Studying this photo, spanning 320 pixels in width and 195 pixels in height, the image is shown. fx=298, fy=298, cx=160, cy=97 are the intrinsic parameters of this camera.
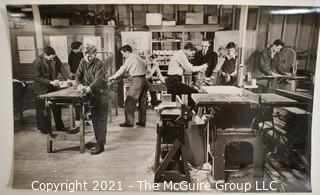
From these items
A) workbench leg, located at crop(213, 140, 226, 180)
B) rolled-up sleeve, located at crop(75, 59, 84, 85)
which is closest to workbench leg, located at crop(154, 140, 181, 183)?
workbench leg, located at crop(213, 140, 226, 180)

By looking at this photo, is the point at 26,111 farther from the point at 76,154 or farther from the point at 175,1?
the point at 175,1

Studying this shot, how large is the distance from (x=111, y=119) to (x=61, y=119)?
21 cm

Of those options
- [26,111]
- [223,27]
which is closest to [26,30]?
[26,111]

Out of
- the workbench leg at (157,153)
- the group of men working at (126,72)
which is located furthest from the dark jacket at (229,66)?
the workbench leg at (157,153)

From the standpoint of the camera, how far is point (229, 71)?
1.21 m

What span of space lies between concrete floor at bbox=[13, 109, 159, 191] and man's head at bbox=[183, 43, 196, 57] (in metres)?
0.28

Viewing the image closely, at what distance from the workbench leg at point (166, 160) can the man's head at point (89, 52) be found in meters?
0.49

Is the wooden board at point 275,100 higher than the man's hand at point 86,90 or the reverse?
the reverse

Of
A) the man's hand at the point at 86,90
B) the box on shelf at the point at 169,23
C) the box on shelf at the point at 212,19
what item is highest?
the box on shelf at the point at 212,19

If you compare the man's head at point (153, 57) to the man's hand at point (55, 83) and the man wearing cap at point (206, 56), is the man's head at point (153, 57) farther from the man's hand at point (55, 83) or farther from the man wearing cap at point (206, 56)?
the man's hand at point (55, 83)

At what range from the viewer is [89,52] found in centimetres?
121

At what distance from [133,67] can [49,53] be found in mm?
347

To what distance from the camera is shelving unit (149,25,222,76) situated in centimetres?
119

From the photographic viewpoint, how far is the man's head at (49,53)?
1.21m
